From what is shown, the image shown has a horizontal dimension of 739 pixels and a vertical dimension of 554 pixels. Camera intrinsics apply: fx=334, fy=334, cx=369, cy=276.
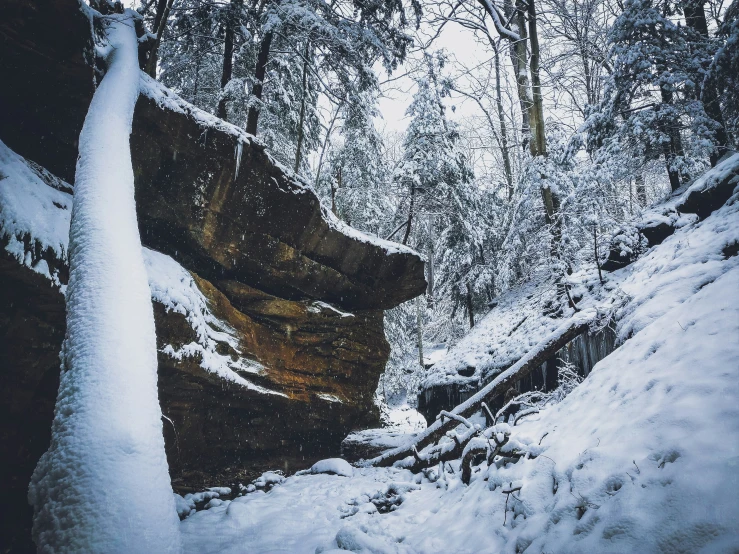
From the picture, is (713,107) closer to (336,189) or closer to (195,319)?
(195,319)

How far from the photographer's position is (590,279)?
25.9ft

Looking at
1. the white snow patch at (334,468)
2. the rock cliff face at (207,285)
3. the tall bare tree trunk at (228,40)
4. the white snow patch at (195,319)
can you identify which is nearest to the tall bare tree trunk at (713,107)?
the rock cliff face at (207,285)

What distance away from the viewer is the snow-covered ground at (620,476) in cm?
166

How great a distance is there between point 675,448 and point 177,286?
7042mm

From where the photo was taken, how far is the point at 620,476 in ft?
6.62

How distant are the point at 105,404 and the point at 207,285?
5.50 metres

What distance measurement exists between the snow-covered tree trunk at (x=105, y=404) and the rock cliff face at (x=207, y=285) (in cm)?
272

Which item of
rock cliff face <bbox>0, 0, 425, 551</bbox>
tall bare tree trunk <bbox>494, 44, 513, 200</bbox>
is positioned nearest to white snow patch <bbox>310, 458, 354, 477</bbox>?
rock cliff face <bbox>0, 0, 425, 551</bbox>

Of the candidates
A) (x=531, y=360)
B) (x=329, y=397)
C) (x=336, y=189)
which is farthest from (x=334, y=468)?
(x=336, y=189)

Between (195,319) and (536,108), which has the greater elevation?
(536,108)

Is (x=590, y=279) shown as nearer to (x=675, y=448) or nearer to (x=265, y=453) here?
(x=675, y=448)

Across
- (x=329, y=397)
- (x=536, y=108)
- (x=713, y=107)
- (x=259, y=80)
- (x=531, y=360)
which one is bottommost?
(x=329, y=397)

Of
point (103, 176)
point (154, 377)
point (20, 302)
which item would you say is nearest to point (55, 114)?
point (20, 302)

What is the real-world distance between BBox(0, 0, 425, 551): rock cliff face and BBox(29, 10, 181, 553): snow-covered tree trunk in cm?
272
